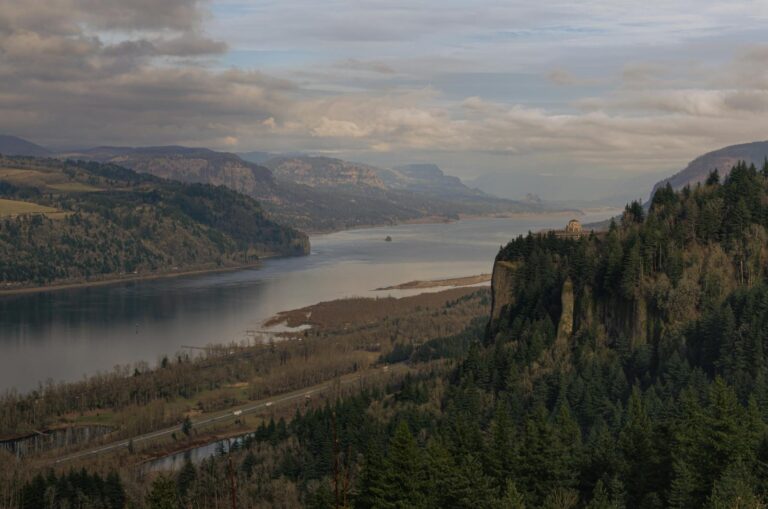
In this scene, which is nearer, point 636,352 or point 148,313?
point 636,352

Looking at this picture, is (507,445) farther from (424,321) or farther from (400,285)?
(400,285)

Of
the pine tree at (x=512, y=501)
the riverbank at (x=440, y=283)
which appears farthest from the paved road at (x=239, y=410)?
the riverbank at (x=440, y=283)

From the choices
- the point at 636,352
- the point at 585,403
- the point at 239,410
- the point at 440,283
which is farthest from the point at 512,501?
the point at 440,283

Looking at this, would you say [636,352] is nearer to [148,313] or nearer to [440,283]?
[148,313]

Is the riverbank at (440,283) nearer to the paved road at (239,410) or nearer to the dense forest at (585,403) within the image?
the paved road at (239,410)

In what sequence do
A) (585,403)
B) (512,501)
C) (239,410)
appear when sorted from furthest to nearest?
(239,410) → (585,403) → (512,501)

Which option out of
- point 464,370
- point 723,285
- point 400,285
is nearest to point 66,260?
point 400,285
